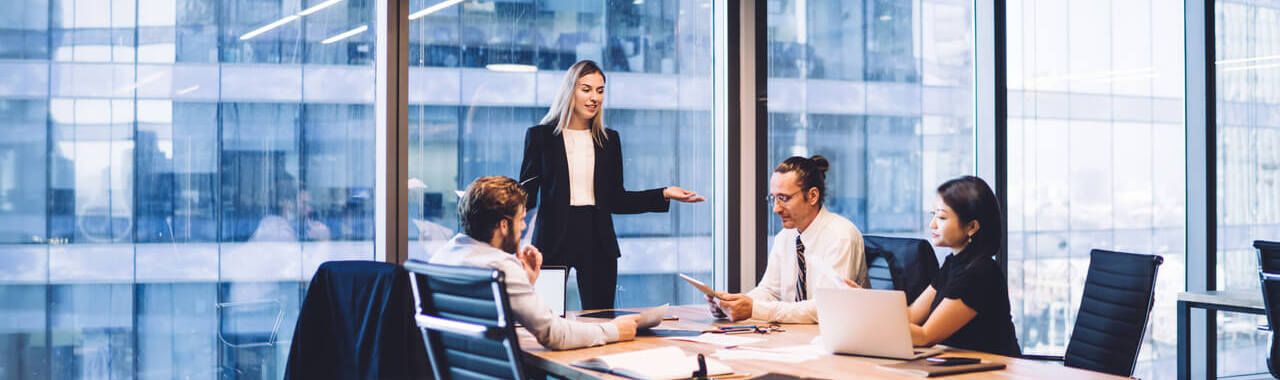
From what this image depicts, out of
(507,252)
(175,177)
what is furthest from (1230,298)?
(175,177)

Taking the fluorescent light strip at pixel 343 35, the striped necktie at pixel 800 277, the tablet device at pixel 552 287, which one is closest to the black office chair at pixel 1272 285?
the striped necktie at pixel 800 277

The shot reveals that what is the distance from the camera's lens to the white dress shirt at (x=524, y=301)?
2213mm

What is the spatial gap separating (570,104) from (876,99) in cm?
213

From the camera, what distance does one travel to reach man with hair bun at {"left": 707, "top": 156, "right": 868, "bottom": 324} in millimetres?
2957

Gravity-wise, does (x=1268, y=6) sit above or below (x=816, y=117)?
above

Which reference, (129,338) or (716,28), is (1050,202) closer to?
(716,28)

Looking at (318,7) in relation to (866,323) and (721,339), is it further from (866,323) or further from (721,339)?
(866,323)

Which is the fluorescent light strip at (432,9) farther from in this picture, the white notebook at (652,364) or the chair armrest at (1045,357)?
the chair armrest at (1045,357)

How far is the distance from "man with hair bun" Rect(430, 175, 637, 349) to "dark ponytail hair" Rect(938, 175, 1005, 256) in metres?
0.98

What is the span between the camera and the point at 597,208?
3.62m

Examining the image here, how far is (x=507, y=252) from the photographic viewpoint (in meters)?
2.38

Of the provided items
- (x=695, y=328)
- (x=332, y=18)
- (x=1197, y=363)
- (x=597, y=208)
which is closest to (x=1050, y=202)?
(x=1197, y=363)

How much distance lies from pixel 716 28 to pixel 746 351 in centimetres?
263

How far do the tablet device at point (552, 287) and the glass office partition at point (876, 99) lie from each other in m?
1.95
